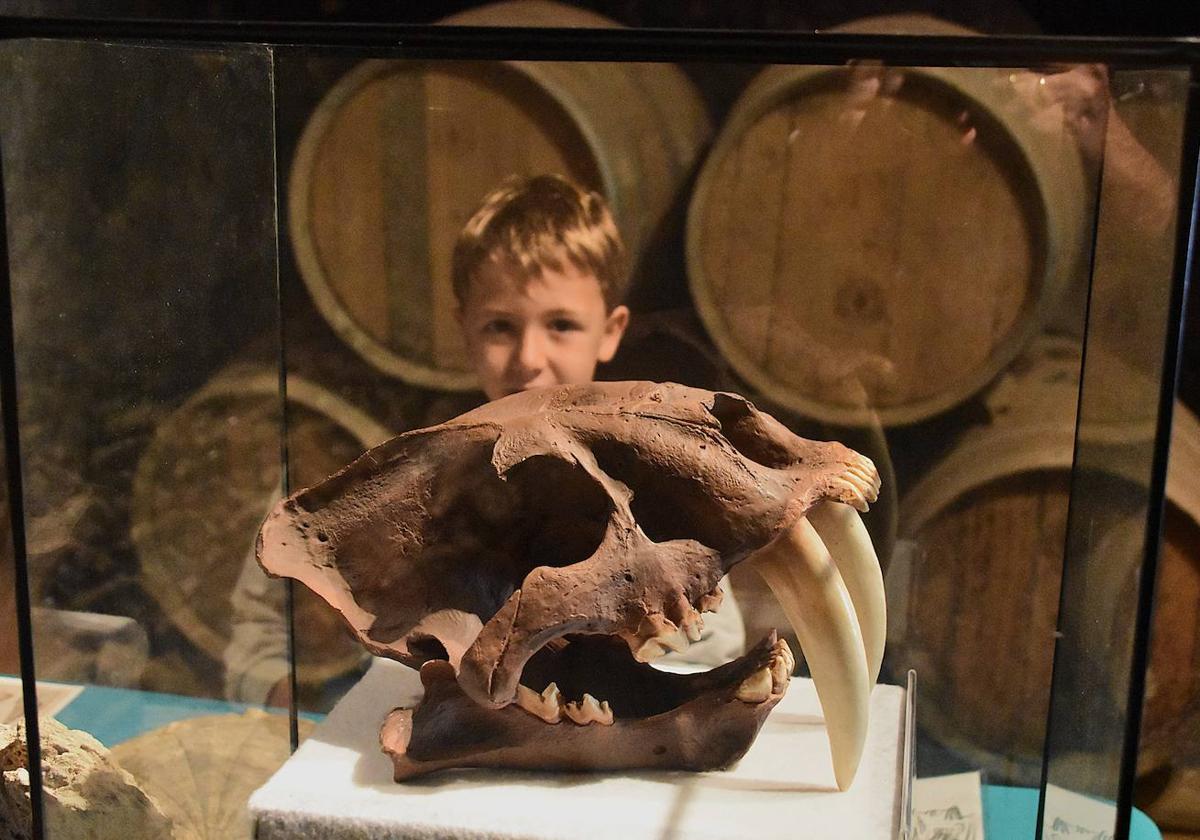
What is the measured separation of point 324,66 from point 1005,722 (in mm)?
1174

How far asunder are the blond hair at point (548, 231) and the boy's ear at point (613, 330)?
0.01 m

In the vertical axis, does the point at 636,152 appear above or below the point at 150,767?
above

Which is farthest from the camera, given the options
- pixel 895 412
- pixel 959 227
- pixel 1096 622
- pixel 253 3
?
pixel 253 3

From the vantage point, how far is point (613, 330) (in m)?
1.55

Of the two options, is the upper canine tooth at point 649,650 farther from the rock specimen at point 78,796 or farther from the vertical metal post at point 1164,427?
the rock specimen at point 78,796

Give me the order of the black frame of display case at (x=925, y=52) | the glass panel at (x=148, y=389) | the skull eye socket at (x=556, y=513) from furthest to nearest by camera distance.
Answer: the glass panel at (x=148, y=389), the skull eye socket at (x=556, y=513), the black frame of display case at (x=925, y=52)

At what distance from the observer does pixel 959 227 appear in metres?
1.48

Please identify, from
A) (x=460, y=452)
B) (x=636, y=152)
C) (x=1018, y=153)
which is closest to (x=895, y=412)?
(x=1018, y=153)

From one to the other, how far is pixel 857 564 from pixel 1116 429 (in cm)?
31

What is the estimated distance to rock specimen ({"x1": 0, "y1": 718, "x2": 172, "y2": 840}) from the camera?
138 centimetres

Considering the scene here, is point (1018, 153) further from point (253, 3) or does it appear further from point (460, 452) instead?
point (253, 3)

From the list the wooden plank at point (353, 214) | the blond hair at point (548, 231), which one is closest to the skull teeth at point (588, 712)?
the blond hair at point (548, 231)

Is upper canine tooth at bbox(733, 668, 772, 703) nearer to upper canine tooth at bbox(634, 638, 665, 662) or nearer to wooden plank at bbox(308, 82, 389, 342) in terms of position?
upper canine tooth at bbox(634, 638, 665, 662)

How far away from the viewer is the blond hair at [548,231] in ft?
5.10
